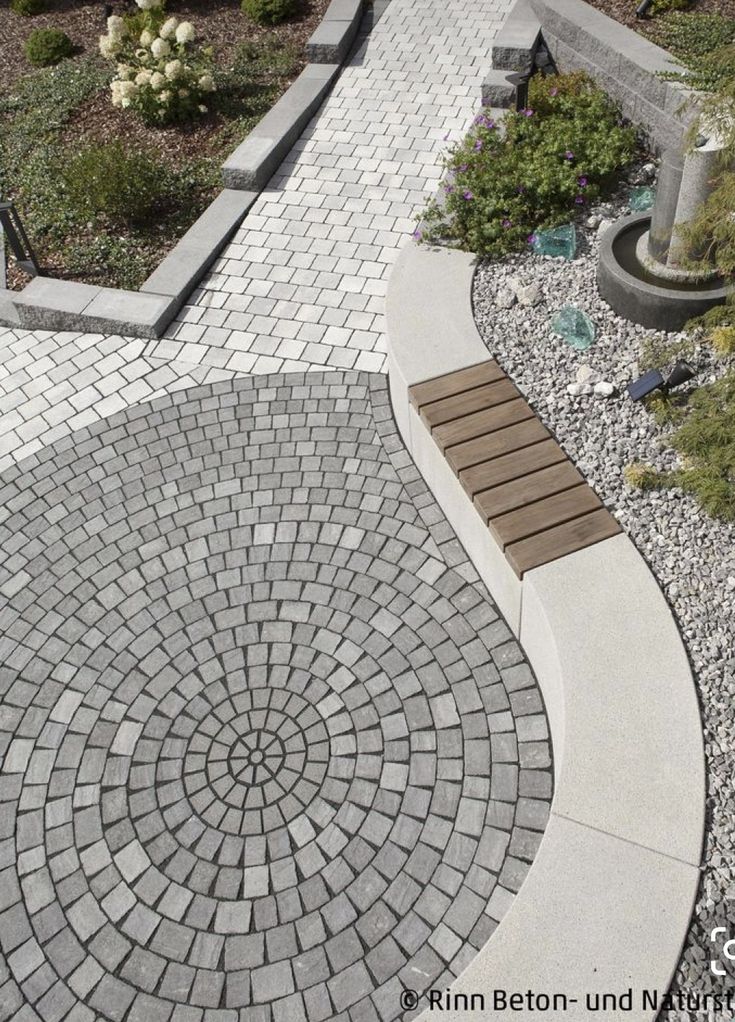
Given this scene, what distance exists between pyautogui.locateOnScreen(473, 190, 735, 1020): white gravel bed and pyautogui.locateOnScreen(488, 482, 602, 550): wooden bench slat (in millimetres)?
181

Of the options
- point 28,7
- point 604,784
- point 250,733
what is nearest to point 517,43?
point 28,7

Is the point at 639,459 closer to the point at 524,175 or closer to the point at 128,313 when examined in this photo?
the point at 524,175

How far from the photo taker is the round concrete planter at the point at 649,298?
21.0 ft

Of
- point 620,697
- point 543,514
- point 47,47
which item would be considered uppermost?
point 47,47

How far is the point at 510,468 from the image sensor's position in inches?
229

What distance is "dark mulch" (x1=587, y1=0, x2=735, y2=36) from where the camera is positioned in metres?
9.99

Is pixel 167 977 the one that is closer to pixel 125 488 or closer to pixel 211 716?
pixel 211 716

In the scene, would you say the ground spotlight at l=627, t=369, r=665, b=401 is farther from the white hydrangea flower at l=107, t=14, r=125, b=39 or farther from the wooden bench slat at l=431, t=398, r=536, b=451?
the white hydrangea flower at l=107, t=14, r=125, b=39

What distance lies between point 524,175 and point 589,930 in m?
→ 6.29

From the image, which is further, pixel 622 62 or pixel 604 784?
pixel 622 62

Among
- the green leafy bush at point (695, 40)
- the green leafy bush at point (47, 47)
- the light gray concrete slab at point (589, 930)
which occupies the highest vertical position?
the green leafy bush at point (695, 40)

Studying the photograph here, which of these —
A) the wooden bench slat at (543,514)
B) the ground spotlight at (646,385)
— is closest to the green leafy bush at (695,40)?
the ground spotlight at (646,385)

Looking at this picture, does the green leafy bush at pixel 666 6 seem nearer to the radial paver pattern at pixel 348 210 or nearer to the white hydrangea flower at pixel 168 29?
the radial paver pattern at pixel 348 210

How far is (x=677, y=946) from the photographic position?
13.0 ft
